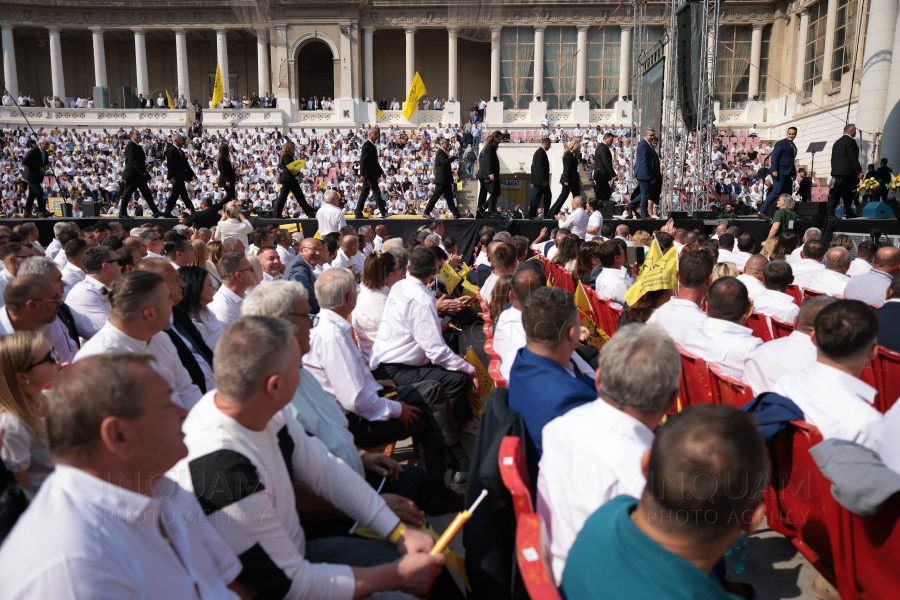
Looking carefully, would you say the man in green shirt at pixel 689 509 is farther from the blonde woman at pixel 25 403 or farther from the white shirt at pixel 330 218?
the white shirt at pixel 330 218

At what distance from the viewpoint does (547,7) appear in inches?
1403

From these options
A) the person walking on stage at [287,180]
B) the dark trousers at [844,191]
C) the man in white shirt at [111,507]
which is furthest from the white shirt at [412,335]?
the dark trousers at [844,191]

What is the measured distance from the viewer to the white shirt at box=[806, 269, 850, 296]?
524cm

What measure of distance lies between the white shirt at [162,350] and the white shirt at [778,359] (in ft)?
9.89

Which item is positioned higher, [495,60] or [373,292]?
[495,60]

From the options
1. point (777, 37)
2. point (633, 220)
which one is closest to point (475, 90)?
point (777, 37)

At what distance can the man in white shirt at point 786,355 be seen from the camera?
9.30ft

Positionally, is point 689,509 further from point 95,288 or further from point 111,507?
point 95,288

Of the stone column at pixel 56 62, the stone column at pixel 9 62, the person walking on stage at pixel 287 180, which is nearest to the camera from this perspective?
the person walking on stage at pixel 287 180

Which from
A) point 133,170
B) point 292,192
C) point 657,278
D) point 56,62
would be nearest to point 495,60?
point 292,192

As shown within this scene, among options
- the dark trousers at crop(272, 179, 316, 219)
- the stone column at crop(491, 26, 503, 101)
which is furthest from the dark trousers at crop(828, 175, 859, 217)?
the stone column at crop(491, 26, 503, 101)

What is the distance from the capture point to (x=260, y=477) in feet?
5.67

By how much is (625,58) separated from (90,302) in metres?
37.2

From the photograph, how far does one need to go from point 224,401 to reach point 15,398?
3.69 feet
